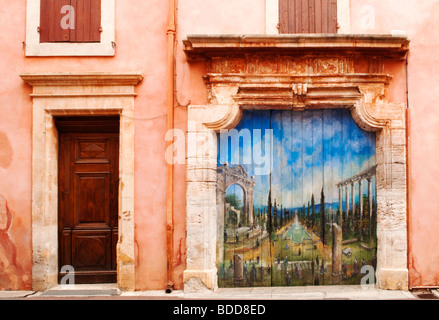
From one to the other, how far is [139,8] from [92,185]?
237 cm

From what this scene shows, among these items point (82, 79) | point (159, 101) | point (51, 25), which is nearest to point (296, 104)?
point (159, 101)

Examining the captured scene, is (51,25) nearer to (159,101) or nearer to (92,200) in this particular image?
(159,101)

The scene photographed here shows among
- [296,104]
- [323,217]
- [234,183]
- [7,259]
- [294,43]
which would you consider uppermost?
[294,43]

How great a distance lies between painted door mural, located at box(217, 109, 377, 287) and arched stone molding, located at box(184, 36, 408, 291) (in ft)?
0.93

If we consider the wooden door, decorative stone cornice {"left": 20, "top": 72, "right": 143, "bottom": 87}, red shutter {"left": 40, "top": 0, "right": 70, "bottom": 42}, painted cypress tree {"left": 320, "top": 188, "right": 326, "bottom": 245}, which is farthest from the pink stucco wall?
painted cypress tree {"left": 320, "top": 188, "right": 326, "bottom": 245}

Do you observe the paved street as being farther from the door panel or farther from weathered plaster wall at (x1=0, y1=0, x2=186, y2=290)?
the door panel

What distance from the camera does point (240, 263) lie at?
6234mm

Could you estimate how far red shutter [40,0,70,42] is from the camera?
6082mm

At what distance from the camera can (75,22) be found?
6.10 m

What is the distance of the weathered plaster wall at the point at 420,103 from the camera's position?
19.5 feet

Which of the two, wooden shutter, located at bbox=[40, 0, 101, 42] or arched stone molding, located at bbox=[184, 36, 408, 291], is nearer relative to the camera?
arched stone molding, located at bbox=[184, 36, 408, 291]

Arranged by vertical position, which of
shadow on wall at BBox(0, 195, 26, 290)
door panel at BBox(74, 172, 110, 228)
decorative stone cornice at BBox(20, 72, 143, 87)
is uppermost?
decorative stone cornice at BBox(20, 72, 143, 87)

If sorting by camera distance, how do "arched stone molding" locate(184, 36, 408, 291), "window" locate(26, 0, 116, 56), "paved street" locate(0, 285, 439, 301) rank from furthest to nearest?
1. "window" locate(26, 0, 116, 56)
2. "arched stone molding" locate(184, 36, 408, 291)
3. "paved street" locate(0, 285, 439, 301)

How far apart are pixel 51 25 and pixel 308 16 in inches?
130
